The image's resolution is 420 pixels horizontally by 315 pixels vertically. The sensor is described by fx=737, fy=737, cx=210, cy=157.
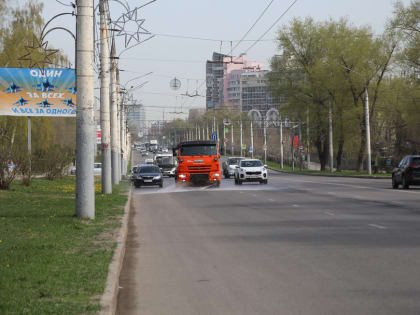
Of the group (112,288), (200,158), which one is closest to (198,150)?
(200,158)

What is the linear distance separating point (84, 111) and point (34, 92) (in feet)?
83.7

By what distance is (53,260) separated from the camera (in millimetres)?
10688

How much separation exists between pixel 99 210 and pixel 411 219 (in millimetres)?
8922

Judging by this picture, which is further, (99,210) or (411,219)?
(99,210)

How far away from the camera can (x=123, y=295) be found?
29.2ft

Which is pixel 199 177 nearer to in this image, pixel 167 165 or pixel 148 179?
pixel 148 179

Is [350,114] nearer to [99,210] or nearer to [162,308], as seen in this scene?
[99,210]

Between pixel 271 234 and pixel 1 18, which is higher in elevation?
pixel 1 18

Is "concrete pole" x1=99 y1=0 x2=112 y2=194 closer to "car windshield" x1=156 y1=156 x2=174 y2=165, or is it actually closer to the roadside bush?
the roadside bush

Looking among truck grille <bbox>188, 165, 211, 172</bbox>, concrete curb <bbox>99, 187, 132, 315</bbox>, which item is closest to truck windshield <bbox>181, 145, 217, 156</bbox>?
truck grille <bbox>188, 165, 211, 172</bbox>

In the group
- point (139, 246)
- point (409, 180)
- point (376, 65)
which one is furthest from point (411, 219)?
point (376, 65)

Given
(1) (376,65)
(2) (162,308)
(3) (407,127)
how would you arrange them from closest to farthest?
(2) (162,308) → (1) (376,65) → (3) (407,127)

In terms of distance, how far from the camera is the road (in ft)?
26.5

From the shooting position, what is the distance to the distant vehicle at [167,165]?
75188 mm
